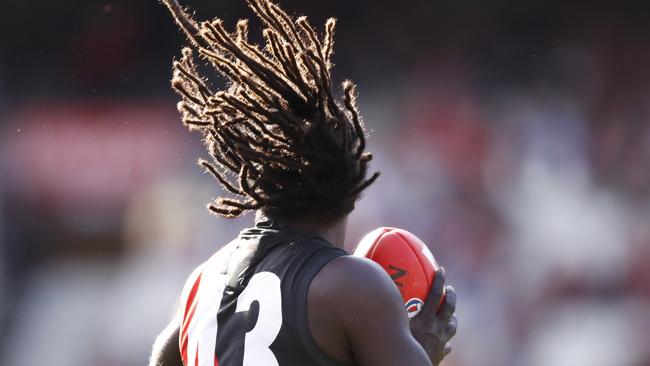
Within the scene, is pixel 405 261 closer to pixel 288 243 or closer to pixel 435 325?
pixel 435 325

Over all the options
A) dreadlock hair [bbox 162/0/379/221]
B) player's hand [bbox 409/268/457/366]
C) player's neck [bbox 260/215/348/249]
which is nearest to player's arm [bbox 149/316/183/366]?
dreadlock hair [bbox 162/0/379/221]

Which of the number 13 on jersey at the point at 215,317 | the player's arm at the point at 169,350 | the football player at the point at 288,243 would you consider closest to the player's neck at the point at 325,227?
the football player at the point at 288,243

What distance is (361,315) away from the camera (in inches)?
92.6

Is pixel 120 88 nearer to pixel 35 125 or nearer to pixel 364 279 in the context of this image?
pixel 35 125

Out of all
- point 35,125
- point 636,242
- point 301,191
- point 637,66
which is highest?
point 637,66

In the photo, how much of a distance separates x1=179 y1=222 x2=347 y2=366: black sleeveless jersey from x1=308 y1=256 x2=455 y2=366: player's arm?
0.03 metres

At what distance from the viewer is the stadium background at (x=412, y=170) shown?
8.08 m

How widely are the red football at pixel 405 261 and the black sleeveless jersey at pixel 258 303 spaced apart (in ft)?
1.43

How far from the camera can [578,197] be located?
8.39m

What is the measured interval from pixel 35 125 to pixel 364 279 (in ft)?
25.1

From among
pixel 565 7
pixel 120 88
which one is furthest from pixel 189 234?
pixel 565 7

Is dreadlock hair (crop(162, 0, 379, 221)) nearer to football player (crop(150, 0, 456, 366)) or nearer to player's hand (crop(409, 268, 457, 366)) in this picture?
football player (crop(150, 0, 456, 366))

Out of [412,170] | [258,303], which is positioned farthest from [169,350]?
[412,170]

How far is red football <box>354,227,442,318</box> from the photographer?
289 cm
